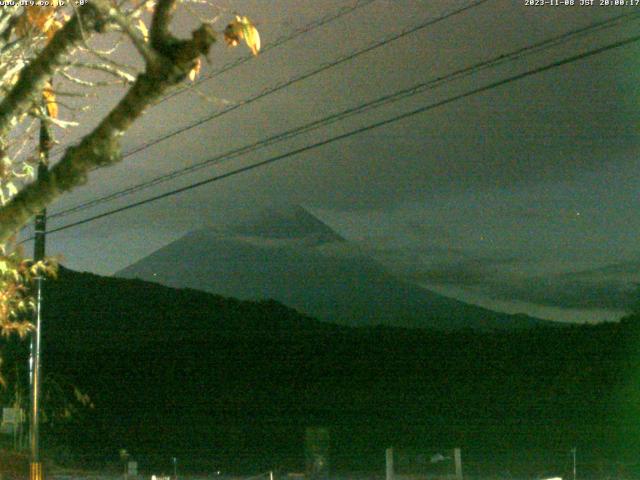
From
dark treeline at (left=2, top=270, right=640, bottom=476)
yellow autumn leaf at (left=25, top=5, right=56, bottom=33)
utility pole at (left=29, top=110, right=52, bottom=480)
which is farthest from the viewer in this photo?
dark treeline at (left=2, top=270, right=640, bottom=476)

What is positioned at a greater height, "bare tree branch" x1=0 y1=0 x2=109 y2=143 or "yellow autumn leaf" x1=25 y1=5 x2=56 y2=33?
"yellow autumn leaf" x1=25 y1=5 x2=56 y2=33

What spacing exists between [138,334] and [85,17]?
44.4 meters

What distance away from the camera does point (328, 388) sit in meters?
41.8

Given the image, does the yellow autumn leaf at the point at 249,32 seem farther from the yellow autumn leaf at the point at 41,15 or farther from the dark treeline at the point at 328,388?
the dark treeline at the point at 328,388

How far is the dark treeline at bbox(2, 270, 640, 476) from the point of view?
113ft

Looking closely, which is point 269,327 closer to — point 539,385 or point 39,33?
point 539,385

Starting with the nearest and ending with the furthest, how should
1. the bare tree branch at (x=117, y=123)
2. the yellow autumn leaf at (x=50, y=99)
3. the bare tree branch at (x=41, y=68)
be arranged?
the bare tree branch at (x=117, y=123)
the bare tree branch at (x=41, y=68)
the yellow autumn leaf at (x=50, y=99)

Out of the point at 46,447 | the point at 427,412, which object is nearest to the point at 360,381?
the point at 427,412

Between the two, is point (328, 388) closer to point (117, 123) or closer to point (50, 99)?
point (50, 99)

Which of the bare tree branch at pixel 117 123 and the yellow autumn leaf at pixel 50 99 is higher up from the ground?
the yellow autumn leaf at pixel 50 99

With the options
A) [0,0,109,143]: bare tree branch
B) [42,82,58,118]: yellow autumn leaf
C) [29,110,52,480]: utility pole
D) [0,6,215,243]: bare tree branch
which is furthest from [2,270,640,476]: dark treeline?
[0,6,215,243]: bare tree branch

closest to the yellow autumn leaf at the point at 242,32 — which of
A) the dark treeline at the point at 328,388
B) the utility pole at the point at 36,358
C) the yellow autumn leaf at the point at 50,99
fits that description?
the yellow autumn leaf at the point at 50,99

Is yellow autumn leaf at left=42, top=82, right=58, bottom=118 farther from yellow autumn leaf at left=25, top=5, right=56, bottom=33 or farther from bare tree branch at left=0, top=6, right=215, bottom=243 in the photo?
bare tree branch at left=0, top=6, right=215, bottom=243

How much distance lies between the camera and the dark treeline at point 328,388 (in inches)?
1353
